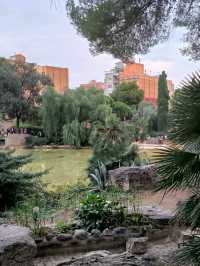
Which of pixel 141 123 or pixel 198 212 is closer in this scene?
pixel 198 212

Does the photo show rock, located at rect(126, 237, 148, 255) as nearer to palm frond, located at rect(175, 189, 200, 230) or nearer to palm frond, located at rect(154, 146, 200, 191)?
palm frond, located at rect(175, 189, 200, 230)

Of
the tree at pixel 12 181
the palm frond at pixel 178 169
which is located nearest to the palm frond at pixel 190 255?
the palm frond at pixel 178 169

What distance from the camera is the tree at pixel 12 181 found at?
17.6 feet

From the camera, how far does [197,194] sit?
1.97m

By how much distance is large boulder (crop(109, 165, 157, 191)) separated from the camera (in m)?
6.63

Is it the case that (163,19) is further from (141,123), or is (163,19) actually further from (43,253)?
(141,123)

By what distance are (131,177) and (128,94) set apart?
22400 mm

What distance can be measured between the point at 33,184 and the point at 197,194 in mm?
4345

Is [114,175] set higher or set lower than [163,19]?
lower

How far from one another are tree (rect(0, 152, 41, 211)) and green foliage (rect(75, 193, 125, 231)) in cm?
179

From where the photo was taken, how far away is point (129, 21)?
4.29m

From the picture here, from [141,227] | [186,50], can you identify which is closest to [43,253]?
[141,227]

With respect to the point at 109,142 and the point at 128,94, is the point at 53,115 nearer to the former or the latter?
the point at 128,94

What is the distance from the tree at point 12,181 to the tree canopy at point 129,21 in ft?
7.67
